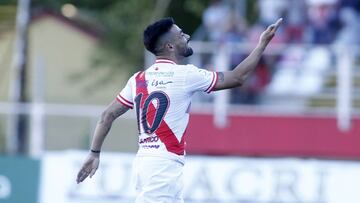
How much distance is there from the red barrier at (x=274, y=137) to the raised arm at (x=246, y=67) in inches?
345

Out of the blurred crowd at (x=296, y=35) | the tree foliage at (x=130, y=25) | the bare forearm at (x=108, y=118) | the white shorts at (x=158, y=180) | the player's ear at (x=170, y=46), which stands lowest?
the white shorts at (x=158, y=180)

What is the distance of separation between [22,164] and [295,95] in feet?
12.4

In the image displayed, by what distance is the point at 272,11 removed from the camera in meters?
19.4

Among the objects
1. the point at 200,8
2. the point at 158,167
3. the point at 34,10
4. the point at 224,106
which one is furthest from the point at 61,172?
the point at 34,10

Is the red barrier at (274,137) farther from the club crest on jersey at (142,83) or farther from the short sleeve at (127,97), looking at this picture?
the club crest on jersey at (142,83)

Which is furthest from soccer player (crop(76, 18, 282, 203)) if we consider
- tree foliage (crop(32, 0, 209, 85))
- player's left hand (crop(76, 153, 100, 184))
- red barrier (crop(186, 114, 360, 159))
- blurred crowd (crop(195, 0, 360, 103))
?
tree foliage (crop(32, 0, 209, 85))

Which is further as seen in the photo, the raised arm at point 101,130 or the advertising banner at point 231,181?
the advertising banner at point 231,181

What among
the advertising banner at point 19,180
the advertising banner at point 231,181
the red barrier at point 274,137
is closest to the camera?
the advertising banner at point 231,181

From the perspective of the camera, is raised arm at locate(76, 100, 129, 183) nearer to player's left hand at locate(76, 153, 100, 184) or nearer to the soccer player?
player's left hand at locate(76, 153, 100, 184)

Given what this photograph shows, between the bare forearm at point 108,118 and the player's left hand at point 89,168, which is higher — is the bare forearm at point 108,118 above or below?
above

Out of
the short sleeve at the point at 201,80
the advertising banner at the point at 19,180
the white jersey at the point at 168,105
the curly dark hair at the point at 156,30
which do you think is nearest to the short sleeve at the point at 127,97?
the white jersey at the point at 168,105

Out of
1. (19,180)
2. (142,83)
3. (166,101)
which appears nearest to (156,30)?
(142,83)

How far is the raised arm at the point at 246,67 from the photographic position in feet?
32.4

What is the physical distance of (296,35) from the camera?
19.1 metres
